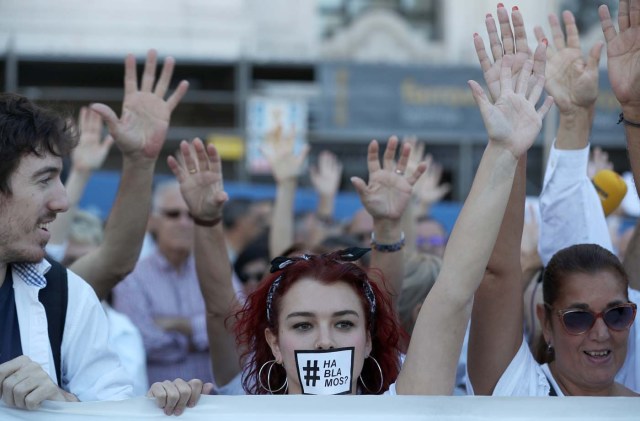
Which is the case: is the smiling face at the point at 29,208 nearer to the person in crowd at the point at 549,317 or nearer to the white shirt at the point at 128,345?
the person in crowd at the point at 549,317

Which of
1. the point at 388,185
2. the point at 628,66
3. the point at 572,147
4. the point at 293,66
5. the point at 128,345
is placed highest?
the point at 293,66

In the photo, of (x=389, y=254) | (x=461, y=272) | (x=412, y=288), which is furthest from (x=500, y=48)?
(x=412, y=288)

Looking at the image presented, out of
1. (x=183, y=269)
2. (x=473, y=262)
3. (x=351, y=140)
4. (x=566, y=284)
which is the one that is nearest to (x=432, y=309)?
(x=473, y=262)

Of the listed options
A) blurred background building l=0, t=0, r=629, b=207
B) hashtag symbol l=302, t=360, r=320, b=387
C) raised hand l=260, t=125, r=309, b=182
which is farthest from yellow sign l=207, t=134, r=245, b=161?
hashtag symbol l=302, t=360, r=320, b=387

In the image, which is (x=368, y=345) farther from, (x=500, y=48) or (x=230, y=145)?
(x=230, y=145)

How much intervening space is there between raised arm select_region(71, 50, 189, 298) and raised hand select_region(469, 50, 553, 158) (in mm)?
1246

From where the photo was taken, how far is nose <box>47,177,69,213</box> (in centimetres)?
278

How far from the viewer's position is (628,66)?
2977mm

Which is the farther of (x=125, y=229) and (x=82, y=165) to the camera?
(x=82, y=165)

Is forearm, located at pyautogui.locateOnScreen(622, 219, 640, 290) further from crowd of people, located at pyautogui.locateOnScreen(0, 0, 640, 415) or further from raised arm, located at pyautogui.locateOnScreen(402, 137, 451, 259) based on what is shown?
raised arm, located at pyautogui.locateOnScreen(402, 137, 451, 259)

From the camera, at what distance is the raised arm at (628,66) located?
2.92 meters

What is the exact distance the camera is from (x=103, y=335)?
2.84m

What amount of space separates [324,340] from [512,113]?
73cm

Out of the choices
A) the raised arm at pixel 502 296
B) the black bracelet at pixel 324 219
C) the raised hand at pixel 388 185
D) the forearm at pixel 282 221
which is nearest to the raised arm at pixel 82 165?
the forearm at pixel 282 221
